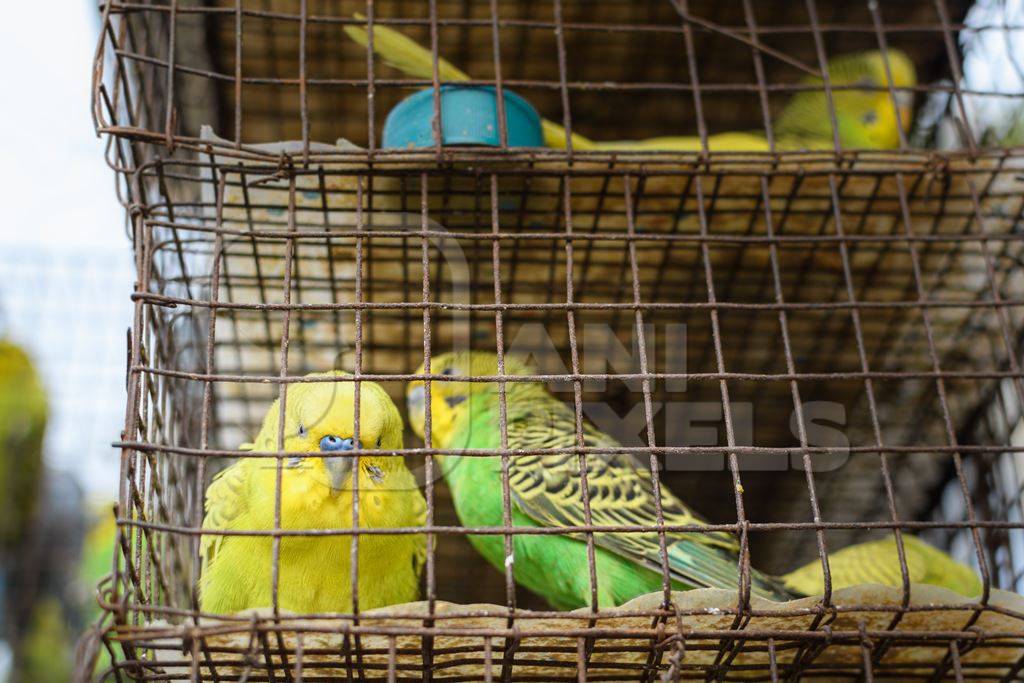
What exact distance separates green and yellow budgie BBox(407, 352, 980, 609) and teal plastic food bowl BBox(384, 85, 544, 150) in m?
0.68

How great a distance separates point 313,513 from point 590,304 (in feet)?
2.96

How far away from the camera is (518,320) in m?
3.87

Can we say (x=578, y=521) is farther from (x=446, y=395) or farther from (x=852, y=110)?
(x=852, y=110)

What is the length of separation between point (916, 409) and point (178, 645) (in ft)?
10.7

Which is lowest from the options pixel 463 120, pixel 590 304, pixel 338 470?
pixel 338 470

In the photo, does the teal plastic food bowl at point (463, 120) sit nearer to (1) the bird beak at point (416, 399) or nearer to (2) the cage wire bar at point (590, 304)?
(2) the cage wire bar at point (590, 304)

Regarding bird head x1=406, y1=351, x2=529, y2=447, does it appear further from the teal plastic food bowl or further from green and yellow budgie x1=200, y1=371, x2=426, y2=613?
the teal plastic food bowl

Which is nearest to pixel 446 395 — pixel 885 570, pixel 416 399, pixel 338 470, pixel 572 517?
pixel 416 399

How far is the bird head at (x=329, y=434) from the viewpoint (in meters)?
2.47

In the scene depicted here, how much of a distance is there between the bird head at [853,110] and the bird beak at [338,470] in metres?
2.65

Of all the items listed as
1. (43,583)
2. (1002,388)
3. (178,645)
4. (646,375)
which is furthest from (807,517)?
(43,583)

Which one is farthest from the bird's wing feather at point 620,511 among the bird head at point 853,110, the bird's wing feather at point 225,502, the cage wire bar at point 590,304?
the bird head at point 853,110

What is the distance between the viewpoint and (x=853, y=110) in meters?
4.38

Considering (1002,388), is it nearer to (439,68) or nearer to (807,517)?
(807,517)
